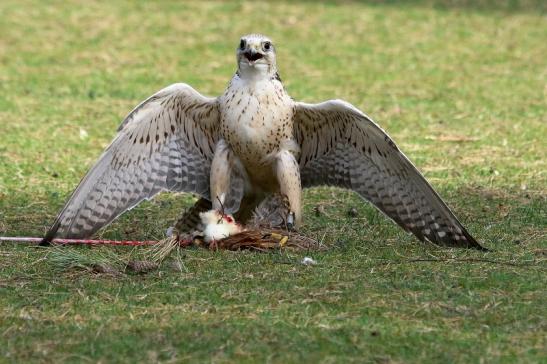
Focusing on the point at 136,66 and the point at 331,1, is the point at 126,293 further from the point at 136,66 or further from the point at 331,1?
the point at 331,1

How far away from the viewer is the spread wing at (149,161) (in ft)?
24.2

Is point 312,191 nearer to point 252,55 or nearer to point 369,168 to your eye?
point 369,168

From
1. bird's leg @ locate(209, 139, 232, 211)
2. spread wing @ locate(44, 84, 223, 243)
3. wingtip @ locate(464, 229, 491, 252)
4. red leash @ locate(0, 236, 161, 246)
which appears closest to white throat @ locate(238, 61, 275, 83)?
spread wing @ locate(44, 84, 223, 243)

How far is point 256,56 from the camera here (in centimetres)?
734

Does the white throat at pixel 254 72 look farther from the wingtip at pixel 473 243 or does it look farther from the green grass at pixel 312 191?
the wingtip at pixel 473 243

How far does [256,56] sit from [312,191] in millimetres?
2038

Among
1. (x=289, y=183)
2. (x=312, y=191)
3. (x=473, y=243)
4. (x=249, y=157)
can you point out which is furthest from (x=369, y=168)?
(x=312, y=191)

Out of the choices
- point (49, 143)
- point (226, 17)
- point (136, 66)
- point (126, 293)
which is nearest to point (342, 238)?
point (126, 293)

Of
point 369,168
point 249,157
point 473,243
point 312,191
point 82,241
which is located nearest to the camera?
point 473,243

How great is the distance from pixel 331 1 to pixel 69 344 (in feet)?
43.2

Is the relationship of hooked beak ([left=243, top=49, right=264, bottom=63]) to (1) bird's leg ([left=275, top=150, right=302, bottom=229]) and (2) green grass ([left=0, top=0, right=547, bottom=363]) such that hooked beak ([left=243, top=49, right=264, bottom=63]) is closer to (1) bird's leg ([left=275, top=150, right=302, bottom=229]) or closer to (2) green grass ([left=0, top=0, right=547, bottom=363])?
(1) bird's leg ([left=275, top=150, right=302, bottom=229])

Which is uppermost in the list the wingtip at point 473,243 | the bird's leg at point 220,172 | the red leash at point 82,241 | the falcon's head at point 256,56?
the falcon's head at point 256,56

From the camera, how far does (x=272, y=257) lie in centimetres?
696

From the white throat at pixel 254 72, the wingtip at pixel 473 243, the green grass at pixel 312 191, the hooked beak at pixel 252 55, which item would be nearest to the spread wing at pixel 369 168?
the wingtip at pixel 473 243
